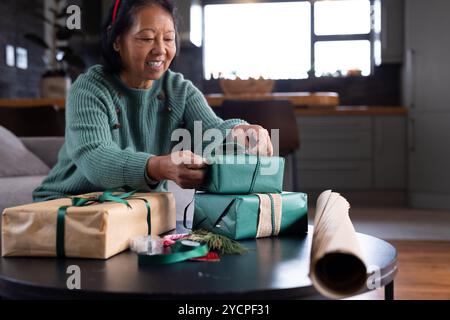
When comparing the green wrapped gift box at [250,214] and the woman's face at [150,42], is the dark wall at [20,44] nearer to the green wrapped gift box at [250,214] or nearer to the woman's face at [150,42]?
the woman's face at [150,42]

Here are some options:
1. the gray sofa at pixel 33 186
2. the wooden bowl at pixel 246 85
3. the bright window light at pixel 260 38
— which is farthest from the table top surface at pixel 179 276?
the bright window light at pixel 260 38

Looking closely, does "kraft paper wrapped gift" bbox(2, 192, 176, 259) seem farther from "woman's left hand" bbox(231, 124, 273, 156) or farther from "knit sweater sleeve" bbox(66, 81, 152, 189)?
"woman's left hand" bbox(231, 124, 273, 156)

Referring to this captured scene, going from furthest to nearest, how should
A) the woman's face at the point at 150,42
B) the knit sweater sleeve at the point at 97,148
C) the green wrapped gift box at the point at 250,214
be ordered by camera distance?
the woman's face at the point at 150,42 → the knit sweater sleeve at the point at 97,148 → the green wrapped gift box at the point at 250,214

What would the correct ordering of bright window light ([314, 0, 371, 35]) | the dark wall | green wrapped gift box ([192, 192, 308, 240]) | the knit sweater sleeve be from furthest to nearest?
bright window light ([314, 0, 371, 35])
the dark wall
the knit sweater sleeve
green wrapped gift box ([192, 192, 308, 240])

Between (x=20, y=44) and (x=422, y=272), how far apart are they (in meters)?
3.45

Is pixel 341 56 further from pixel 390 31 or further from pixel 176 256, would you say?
pixel 176 256

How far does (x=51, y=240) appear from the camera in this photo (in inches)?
33.5

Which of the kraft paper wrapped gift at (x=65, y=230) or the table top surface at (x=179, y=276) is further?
the kraft paper wrapped gift at (x=65, y=230)

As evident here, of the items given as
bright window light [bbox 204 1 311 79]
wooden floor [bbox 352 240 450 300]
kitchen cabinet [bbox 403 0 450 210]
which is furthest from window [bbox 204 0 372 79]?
wooden floor [bbox 352 240 450 300]

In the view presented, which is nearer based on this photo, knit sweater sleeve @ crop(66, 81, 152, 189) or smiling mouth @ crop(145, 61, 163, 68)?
knit sweater sleeve @ crop(66, 81, 152, 189)

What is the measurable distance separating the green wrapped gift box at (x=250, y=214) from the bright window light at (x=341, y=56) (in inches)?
175

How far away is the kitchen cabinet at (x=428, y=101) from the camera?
4547 millimetres

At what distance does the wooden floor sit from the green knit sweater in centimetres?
92

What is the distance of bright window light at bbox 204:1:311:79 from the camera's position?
5.39 m
